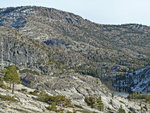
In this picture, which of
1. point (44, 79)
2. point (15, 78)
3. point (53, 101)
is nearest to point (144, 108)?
point (44, 79)

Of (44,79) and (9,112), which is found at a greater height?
(9,112)

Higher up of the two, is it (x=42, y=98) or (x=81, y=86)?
(x=42, y=98)

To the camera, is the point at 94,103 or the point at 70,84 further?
the point at 70,84

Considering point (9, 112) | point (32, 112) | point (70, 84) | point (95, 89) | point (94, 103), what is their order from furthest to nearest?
point (95, 89) < point (70, 84) < point (94, 103) < point (32, 112) < point (9, 112)

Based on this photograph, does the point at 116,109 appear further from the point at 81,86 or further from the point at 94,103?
the point at 81,86

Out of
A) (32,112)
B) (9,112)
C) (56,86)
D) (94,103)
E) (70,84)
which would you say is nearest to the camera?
(9,112)

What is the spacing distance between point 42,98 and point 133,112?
225 feet

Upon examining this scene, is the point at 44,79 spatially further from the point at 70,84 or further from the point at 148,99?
the point at 148,99

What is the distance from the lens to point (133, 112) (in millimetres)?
103875

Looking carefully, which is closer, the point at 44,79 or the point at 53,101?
the point at 53,101

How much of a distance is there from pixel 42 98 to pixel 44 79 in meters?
69.6

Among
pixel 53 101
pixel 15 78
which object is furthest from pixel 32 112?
pixel 15 78

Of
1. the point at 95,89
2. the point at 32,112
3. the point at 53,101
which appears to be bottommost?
the point at 95,89

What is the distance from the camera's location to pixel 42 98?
5341cm
